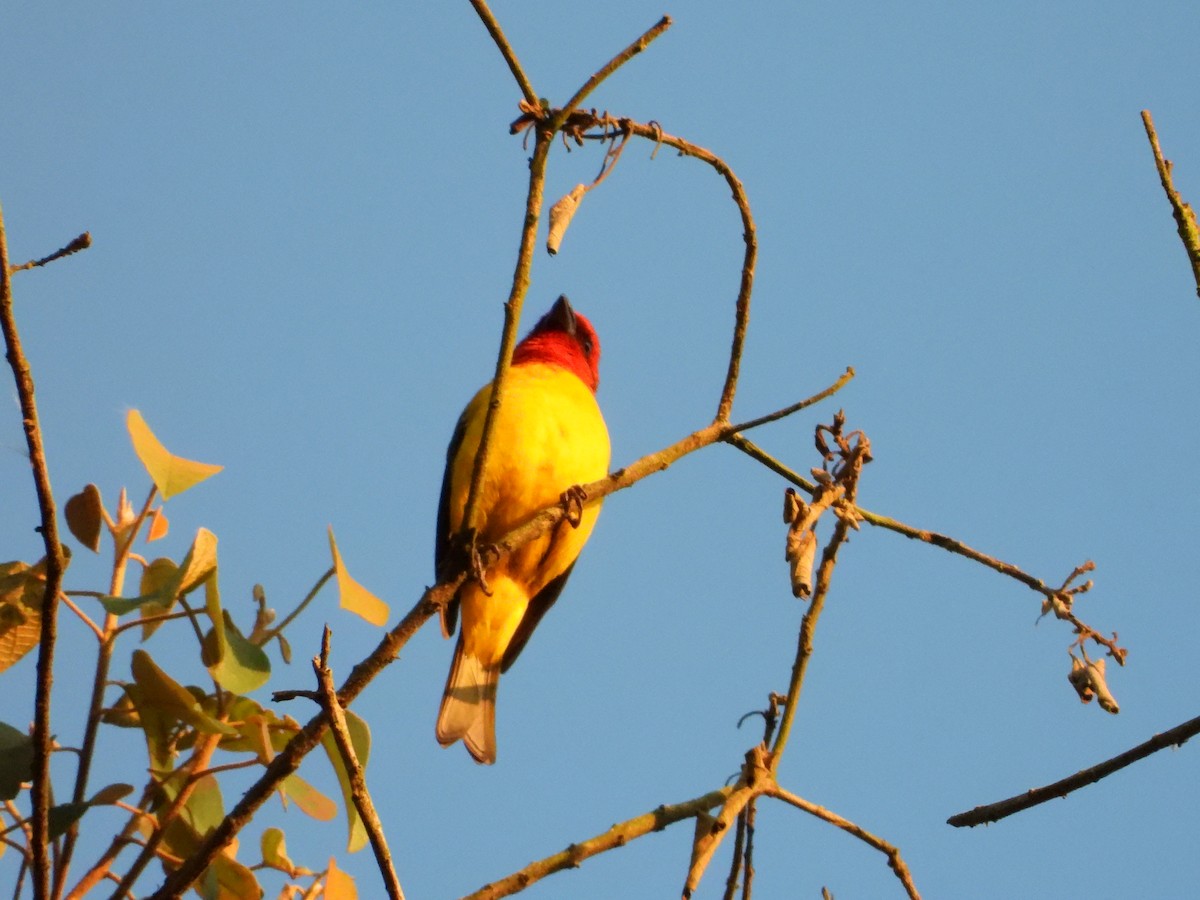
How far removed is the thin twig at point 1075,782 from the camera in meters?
1.93

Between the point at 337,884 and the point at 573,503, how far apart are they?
1.22 m

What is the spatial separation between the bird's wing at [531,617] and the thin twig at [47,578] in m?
3.14

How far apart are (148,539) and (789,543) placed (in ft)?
4.43

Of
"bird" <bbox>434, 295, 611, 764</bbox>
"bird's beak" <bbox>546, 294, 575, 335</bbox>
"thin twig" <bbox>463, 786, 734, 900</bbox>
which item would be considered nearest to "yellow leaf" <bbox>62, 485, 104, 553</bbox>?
"thin twig" <bbox>463, 786, 734, 900</bbox>

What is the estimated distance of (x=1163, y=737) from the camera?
6.39 ft

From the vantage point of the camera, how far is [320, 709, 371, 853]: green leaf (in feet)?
8.81

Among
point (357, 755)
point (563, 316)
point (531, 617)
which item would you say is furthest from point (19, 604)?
point (563, 316)

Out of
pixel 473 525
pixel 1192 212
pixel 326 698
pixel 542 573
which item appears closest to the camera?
pixel 326 698

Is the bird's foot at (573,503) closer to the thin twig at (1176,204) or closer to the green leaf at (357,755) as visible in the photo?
the green leaf at (357,755)

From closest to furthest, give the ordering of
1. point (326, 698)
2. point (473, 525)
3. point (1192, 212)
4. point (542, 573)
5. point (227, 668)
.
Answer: point (326, 698) < point (1192, 212) < point (227, 668) < point (473, 525) < point (542, 573)

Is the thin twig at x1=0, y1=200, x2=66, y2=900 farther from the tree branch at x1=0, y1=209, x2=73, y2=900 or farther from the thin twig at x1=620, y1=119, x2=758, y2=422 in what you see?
the thin twig at x1=620, y1=119, x2=758, y2=422

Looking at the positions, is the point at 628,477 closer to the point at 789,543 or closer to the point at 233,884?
the point at 789,543

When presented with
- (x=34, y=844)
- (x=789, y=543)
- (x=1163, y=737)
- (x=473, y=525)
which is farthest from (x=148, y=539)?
(x=1163, y=737)

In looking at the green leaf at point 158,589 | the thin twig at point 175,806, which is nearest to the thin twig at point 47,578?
the thin twig at point 175,806
